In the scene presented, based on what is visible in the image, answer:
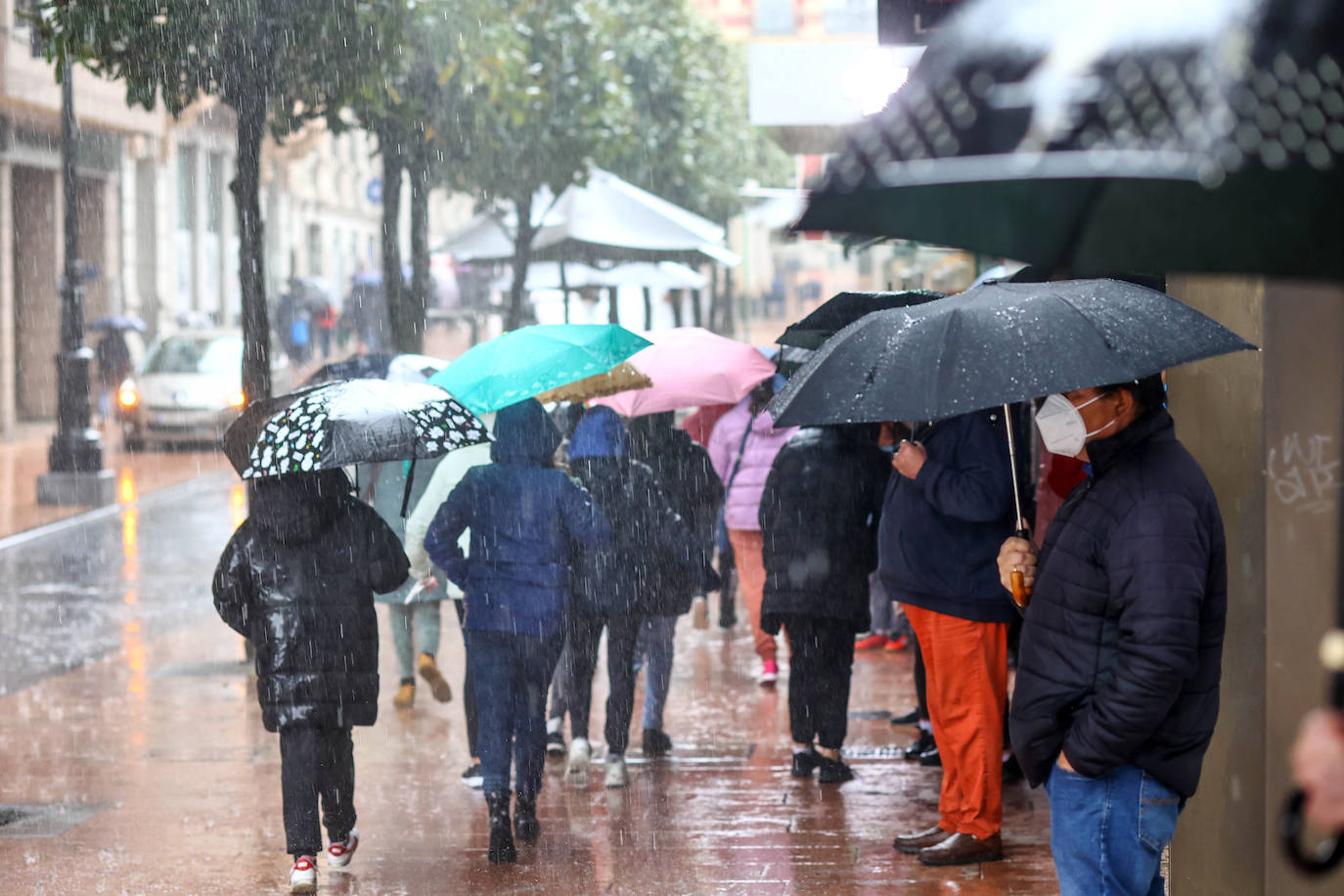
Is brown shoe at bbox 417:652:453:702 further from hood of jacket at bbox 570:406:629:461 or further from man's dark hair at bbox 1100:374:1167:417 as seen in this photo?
man's dark hair at bbox 1100:374:1167:417

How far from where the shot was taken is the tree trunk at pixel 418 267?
50.1 ft

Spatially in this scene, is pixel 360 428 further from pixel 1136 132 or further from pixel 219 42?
pixel 219 42

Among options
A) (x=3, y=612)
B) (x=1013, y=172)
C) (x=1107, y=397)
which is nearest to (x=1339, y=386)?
(x=1107, y=397)

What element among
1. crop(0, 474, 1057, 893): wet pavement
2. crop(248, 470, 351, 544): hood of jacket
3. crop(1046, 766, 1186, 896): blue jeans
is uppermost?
crop(248, 470, 351, 544): hood of jacket

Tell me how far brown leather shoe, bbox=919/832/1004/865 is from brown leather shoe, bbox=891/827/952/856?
9 centimetres

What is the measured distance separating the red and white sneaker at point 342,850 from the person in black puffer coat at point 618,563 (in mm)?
1426

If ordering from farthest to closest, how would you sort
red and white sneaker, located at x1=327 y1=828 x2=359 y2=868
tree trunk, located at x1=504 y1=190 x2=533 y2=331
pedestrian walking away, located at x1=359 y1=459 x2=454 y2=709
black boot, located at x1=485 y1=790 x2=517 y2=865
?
tree trunk, located at x1=504 y1=190 x2=533 y2=331, pedestrian walking away, located at x1=359 y1=459 x2=454 y2=709, black boot, located at x1=485 y1=790 x2=517 y2=865, red and white sneaker, located at x1=327 y1=828 x2=359 y2=868

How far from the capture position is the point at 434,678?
8.64 metres

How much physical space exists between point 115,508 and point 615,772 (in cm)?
1159

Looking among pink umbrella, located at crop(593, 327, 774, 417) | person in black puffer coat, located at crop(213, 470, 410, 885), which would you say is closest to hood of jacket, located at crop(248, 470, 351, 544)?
person in black puffer coat, located at crop(213, 470, 410, 885)

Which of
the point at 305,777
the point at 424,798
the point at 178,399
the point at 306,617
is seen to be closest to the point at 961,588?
the point at 306,617

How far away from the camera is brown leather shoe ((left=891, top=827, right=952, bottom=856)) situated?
630 centimetres

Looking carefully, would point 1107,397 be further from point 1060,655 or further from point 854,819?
point 854,819

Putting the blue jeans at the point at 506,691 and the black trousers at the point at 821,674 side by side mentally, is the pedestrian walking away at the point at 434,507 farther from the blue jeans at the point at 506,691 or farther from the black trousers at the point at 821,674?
the black trousers at the point at 821,674
